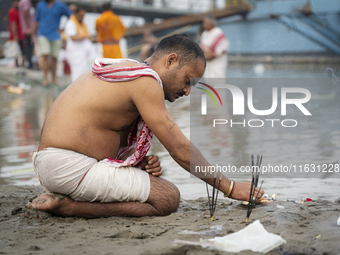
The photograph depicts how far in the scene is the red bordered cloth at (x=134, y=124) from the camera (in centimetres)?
247

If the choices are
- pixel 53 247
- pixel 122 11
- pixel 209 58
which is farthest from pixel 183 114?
pixel 122 11

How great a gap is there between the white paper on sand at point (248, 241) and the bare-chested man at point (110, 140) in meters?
0.62

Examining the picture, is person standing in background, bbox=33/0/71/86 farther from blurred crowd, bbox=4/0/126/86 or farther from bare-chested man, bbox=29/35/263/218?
bare-chested man, bbox=29/35/263/218

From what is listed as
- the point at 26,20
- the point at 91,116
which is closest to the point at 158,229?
the point at 91,116

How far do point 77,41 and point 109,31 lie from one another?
0.90m

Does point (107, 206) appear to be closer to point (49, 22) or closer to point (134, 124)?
point (134, 124)

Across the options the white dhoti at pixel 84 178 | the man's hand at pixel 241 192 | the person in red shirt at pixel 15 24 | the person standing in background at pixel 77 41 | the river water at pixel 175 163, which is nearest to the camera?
the white dhoti at pixel 84 178

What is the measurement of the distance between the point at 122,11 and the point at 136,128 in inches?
872

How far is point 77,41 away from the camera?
9.34m

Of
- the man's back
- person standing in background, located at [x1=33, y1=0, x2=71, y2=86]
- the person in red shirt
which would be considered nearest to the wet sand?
the man's back

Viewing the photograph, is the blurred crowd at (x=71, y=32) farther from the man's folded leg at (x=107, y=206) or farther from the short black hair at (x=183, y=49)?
the man's folded leg at (x=107, y=206)

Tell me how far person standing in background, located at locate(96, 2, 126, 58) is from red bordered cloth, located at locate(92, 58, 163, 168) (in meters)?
6.42

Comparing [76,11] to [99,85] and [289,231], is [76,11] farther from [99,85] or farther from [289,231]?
[289,231]

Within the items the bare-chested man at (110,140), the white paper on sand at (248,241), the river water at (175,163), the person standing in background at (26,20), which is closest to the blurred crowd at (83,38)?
the person standing in background at (26,20)
